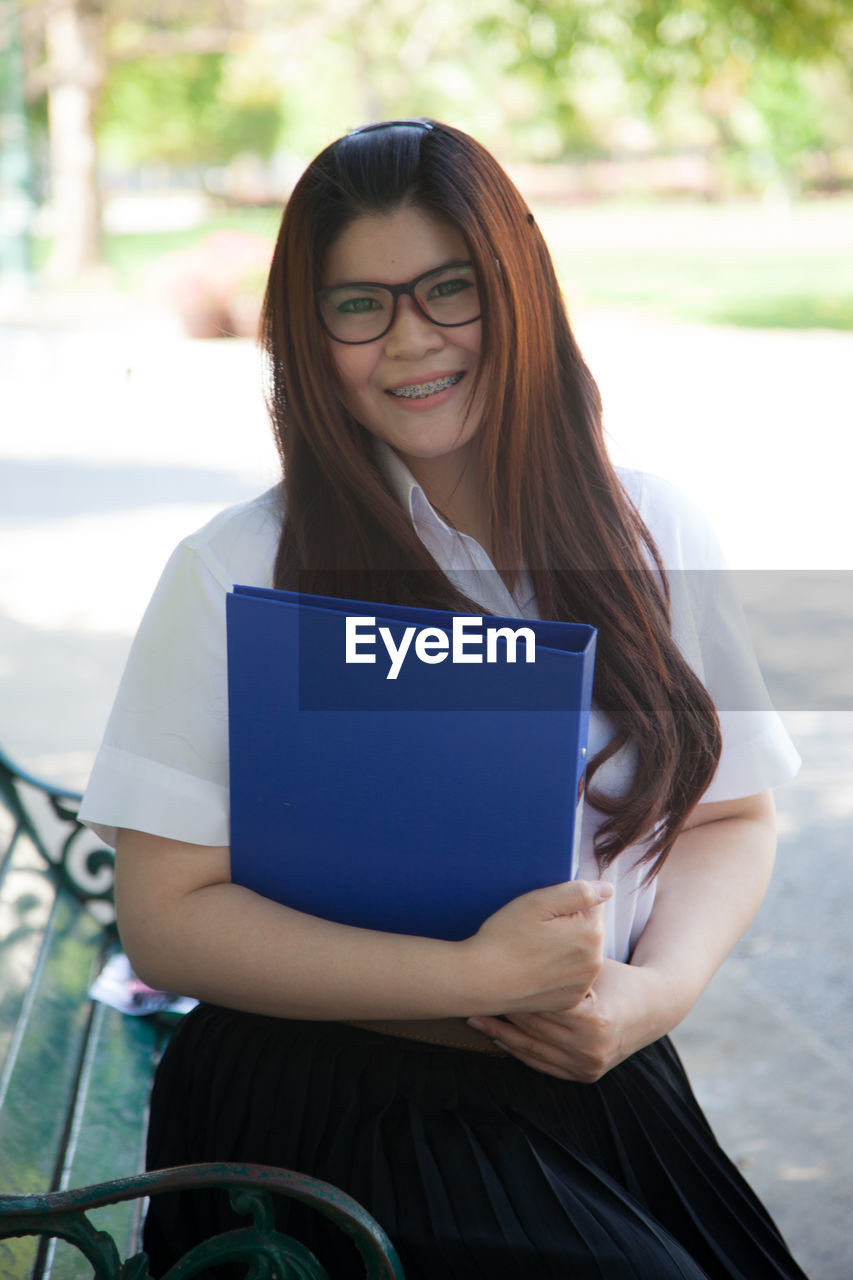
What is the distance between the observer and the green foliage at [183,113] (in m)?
39.1

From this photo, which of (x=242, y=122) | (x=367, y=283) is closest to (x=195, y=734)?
(x=367, y=283)

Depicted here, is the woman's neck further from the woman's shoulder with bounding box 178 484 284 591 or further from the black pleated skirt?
the black pleated skirt

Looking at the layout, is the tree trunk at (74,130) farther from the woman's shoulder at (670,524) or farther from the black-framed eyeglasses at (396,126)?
the woman's shoulder at (670,524)

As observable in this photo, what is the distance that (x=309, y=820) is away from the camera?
158 cm

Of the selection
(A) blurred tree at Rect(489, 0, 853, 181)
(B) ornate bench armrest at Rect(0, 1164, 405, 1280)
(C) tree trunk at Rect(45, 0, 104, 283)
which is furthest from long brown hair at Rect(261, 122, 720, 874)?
(C) tree trunk at Rect(45, 0, 104, 283)

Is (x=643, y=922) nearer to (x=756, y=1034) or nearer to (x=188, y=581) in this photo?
(x=188, y=581)

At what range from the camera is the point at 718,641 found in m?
2.00

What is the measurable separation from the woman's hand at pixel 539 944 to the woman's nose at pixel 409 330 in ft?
2.39

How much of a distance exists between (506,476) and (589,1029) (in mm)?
736

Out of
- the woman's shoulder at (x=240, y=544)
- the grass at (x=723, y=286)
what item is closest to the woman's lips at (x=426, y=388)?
the woman's shoulder at (x=240, y=544)

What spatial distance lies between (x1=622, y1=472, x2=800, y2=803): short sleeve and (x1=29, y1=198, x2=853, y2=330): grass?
968 millimetres

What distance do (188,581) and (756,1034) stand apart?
2333mm

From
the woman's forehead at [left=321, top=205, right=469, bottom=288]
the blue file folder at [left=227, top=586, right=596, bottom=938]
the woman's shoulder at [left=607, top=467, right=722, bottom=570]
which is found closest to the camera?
the blue file folder at [left=227, top=586, right=596, bottom=938]

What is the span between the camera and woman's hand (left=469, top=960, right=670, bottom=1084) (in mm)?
1651
